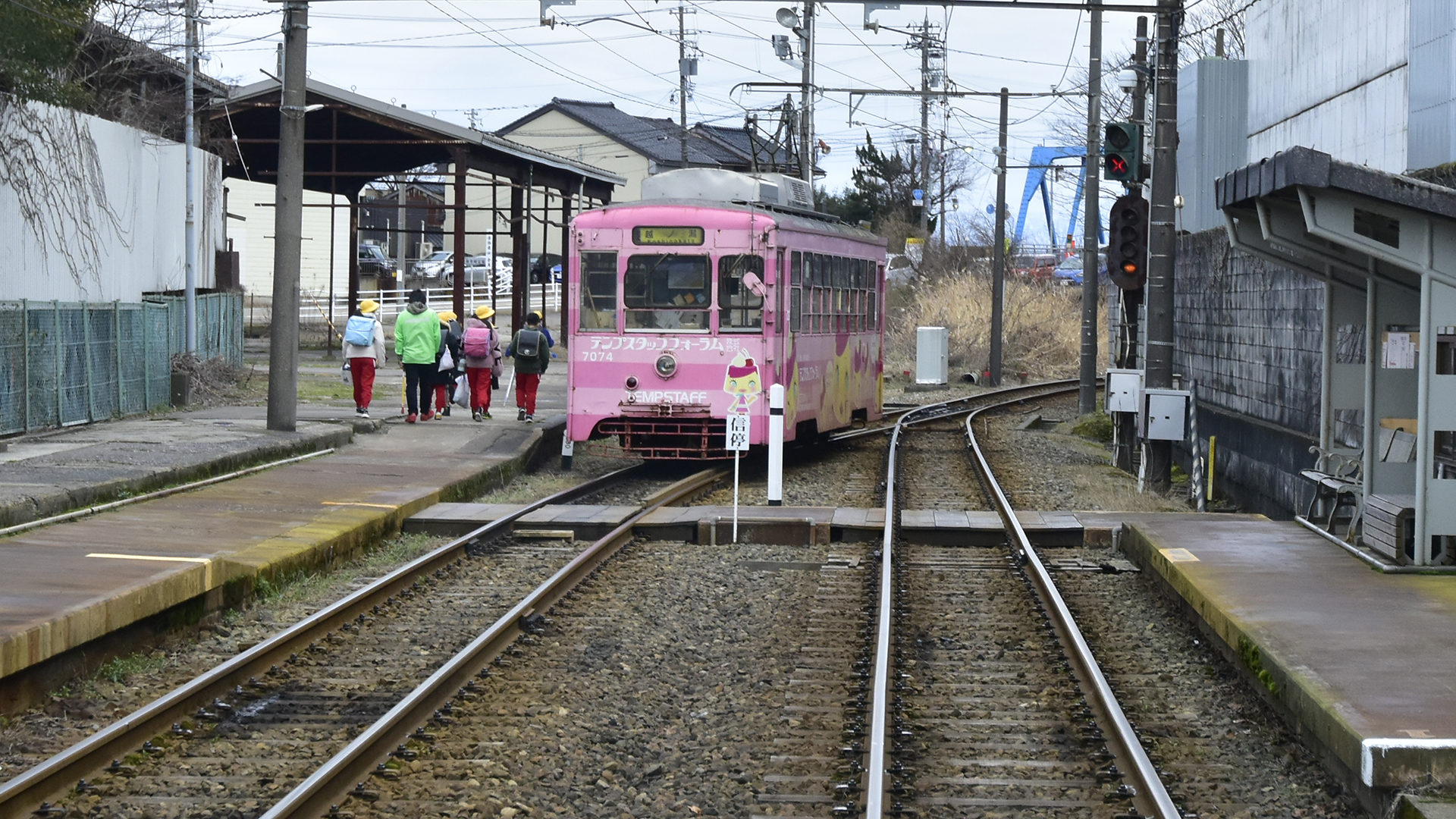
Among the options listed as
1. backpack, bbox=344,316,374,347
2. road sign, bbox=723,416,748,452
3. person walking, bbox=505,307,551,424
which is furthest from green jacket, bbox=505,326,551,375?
Answer: road sign, bbox=723,416,748,452

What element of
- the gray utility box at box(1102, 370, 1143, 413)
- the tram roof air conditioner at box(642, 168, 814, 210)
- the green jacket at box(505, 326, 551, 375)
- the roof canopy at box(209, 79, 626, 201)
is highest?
the roof canopy at box(209, 79, 626, 201)

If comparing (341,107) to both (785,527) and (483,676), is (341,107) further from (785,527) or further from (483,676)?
(483,676)

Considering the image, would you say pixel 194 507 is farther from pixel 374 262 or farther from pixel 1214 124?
pixel 374 262

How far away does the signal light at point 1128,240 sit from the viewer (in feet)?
63.8

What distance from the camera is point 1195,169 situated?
79.4ft

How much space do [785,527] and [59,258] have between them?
12081 mm

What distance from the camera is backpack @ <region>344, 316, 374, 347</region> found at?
19.1 m

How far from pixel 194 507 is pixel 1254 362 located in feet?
37.9

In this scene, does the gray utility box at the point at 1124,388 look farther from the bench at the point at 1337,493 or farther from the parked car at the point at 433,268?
the parked car at the point at 433,268

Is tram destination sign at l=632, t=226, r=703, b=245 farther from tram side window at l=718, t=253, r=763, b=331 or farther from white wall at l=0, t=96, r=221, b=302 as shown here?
white wall at l=0, t=96, r=221, b=302

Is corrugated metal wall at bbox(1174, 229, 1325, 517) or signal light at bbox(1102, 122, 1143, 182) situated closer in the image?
corrugated metal wall at bbox(1174, 229, 1325, 517)

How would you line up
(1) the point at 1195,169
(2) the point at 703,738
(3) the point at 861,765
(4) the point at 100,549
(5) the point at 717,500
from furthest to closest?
(1) the point at 1195,169
(5) the point at 717,500
(4) the point at 100,549
(2) the point at 703,738
(3) the point at 861,765

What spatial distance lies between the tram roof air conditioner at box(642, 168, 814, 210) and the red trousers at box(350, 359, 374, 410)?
4.11 meters

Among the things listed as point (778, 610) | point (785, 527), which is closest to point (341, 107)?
point (785, 527)
